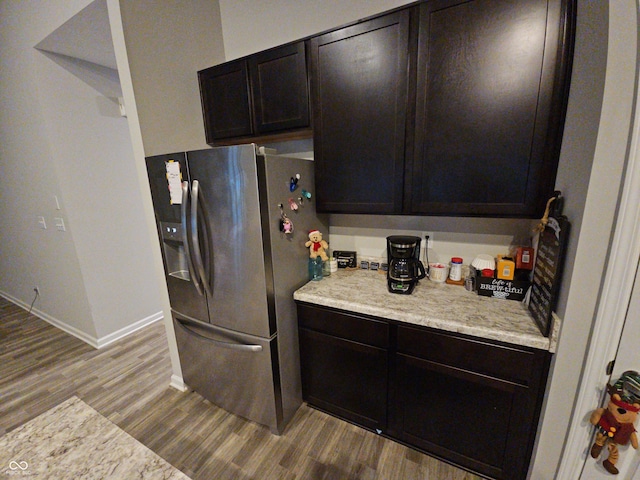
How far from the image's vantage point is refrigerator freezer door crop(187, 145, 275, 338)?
4.22 ft

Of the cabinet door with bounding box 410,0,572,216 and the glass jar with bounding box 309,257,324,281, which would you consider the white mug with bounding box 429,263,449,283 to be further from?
the glass jar with bounding box 309,257,324,281

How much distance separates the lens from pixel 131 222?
108 inches

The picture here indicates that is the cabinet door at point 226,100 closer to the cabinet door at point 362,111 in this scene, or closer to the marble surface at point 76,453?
the cabinet door at point 362,111

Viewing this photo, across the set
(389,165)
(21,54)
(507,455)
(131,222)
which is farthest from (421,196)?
(21,54)

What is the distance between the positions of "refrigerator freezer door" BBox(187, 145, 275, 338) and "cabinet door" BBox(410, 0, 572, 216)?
90 cm

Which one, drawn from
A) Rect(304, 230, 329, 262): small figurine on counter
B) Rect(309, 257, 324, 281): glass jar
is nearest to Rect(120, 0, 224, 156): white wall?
Rect(304, 230, 329, 262): small figurine on counter

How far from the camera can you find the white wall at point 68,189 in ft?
6.87

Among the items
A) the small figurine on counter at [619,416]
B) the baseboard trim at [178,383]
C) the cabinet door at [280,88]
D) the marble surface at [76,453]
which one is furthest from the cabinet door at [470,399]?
the baseboard trim at [178,383]

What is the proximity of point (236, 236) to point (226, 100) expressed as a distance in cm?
108

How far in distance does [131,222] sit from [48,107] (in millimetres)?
1119

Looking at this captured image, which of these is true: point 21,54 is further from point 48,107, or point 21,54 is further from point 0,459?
point 0,459

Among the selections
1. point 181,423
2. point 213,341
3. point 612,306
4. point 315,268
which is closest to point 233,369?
point 213,341

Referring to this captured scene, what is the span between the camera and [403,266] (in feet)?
4.76

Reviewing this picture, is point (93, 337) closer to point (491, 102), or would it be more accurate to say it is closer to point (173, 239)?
point (173, 239)
